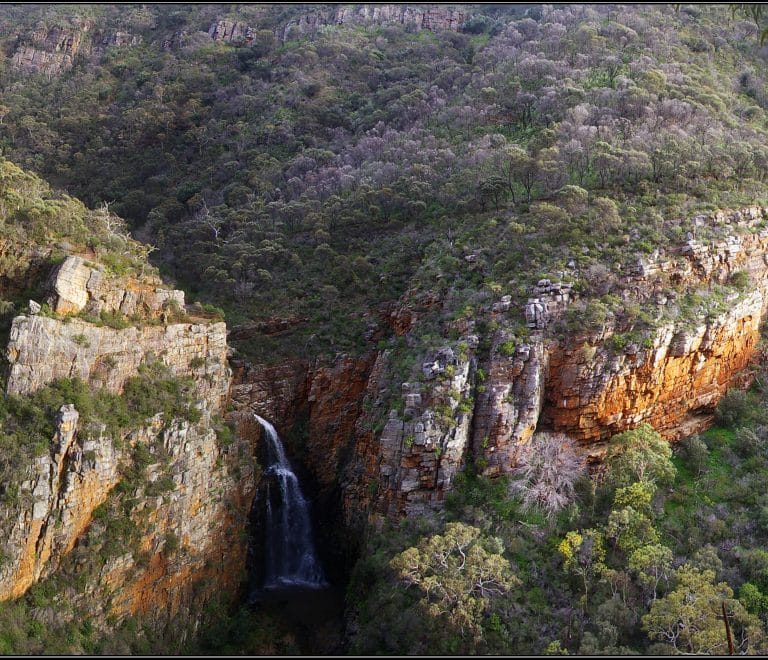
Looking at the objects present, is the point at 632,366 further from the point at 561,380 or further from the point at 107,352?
the point at 107,352

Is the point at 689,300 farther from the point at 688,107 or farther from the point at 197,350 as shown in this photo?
the point at 197,350

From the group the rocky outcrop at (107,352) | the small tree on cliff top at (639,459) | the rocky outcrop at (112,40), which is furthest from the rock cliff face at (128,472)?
the rocky outcrop at (112,40)

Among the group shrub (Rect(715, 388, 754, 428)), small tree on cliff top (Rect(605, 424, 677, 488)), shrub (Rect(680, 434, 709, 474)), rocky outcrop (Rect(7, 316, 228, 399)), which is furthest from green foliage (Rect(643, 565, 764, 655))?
rocky outcrop (Rect(7, 316, 228, 399))

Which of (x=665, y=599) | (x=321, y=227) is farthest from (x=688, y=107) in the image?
(x=665, y=599)

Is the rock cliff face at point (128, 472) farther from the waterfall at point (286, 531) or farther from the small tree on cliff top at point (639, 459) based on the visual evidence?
the small tree on cliff top at point (639, 459)

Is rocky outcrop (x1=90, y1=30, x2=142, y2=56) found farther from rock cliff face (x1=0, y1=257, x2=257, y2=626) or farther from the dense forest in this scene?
rock cliff face (x1=0, y1=257, x2=257, y2=626)

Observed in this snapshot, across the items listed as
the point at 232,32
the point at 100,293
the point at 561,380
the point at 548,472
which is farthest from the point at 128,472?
the point at 232,32
